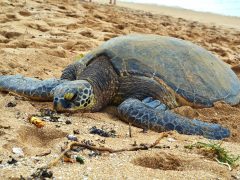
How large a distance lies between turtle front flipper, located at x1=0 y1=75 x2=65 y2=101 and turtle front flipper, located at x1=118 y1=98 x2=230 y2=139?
59 centimetres

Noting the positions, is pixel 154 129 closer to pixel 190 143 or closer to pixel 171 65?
pixel 190 143

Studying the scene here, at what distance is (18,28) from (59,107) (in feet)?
9.69

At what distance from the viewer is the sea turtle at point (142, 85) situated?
2.98 m

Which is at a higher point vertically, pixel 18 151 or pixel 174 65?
pixel 174 65

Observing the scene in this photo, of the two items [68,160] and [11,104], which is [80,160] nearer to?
[68,160]

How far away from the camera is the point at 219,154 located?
2.27 m

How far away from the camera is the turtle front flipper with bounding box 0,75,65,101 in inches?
128

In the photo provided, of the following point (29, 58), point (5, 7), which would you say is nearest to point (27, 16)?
point (5, 7)

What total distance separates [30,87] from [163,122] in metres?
1.07

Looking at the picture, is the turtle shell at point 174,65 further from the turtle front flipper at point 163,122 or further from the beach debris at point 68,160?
the beach debris at point 68,160

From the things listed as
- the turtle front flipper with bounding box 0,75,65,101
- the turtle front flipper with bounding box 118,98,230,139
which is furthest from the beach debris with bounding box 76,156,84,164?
the turtle front flipper with bounding box 0,75,65,101

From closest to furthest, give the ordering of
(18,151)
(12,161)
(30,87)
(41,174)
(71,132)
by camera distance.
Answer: (41,174) → (12,161) → (18,151) → (71,132) → (30,87)

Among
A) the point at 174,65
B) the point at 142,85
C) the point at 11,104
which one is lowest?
the point at 11,104

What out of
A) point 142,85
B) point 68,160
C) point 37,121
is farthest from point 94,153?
point 142,85
